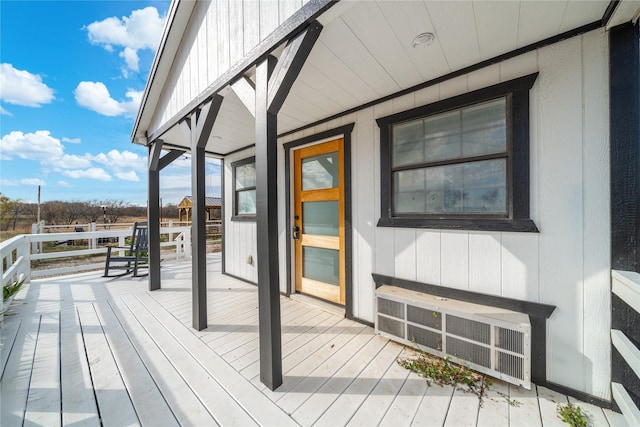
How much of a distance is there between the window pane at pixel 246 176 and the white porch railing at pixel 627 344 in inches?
154

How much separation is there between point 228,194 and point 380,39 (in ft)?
12.1

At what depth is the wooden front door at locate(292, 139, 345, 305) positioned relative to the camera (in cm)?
275

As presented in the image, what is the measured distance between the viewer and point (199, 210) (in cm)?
253

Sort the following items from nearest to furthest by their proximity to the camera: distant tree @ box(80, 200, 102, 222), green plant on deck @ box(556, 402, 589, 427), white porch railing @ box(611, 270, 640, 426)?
white porch railing @ box(611, 270, 640, 426), green plant on deck @ box(556, 402, 589, 427), distant tree @ box(80, 200, 102, 222)

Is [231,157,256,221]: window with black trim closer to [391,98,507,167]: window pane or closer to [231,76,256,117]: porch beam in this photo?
[231,76,256,117]: porch beam

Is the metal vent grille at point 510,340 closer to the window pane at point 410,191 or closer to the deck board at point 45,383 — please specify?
the window pane at point 410,191

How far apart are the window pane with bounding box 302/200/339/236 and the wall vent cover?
3.22 ft

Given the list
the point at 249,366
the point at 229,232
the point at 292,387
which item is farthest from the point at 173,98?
the point at 292,387

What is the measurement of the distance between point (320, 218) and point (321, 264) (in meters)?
0.59

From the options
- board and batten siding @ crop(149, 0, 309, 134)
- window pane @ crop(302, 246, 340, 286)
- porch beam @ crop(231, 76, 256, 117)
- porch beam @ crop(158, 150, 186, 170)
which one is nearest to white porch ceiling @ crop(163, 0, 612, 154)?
board and batten siding @ crop(149, 0, 309, 134)

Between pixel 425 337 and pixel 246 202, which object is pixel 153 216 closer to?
pixel 246 202

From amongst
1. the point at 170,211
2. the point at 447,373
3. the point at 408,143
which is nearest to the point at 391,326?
the point at 447,373

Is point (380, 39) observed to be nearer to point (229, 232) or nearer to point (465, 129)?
point (465, 129)

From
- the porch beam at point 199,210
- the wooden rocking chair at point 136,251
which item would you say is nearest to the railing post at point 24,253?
the wooden rocking chair at point 136,251
